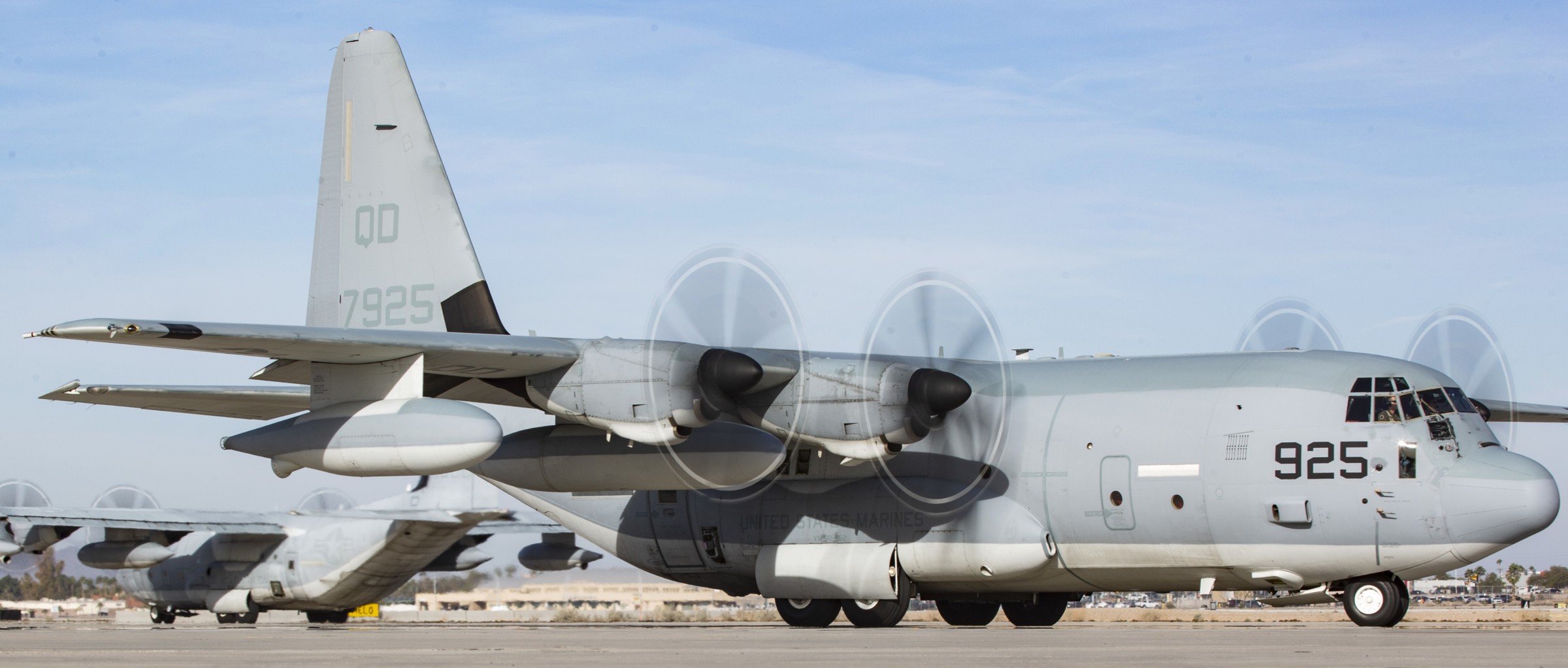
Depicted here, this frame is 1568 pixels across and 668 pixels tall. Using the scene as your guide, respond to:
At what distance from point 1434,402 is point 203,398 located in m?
16.2

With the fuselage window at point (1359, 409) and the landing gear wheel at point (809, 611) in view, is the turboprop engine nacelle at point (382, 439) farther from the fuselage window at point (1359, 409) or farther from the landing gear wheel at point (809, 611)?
the fuselage window at point (1359, 409)

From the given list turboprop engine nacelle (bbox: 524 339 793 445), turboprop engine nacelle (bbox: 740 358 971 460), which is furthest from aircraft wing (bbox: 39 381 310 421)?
turboprop engine nacelle (bbox: 740 358 971 460)

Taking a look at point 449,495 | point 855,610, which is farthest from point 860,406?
point 449,495

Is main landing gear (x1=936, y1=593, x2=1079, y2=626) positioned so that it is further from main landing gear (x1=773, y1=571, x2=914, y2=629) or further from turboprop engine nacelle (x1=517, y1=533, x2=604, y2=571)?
turboprop engine nacelle (x1=517, y1=533, x2=604, y2=571)

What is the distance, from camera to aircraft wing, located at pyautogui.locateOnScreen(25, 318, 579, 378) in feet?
46.9

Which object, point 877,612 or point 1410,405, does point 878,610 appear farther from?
point 1410,405

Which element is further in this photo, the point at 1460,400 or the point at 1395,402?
the point at 1460,400

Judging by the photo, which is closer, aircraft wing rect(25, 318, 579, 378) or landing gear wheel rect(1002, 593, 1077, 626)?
aircraft wing rect(25, 318, 579, 378)

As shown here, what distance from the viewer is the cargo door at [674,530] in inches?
862

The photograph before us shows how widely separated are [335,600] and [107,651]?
19957 millimetres

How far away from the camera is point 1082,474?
18.8 meters

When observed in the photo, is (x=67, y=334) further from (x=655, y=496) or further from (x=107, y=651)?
(x=655, y=496)

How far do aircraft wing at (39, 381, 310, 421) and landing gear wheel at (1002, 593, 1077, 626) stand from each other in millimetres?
10825

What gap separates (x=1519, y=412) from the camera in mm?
22156
